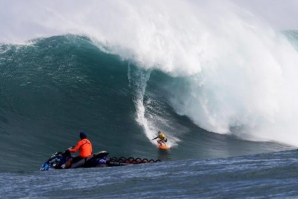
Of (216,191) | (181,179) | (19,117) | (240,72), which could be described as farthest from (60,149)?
(240,72)

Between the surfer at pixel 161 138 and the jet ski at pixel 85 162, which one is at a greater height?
the surfer at pixel 161 138

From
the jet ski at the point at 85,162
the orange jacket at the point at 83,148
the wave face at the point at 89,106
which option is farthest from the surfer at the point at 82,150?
the wave face at the point at 89,106

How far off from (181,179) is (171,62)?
61.5 ft

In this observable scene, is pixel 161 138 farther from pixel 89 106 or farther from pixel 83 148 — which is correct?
pixel 83 148

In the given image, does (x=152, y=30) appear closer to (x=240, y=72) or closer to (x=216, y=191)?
(x=240, y=72)

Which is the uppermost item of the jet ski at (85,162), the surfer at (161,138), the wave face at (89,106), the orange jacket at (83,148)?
the wave face at (89,106)

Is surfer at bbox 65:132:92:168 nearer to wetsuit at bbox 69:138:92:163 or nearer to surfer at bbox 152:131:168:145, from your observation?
wetsuit at bbox 69:138:92:163

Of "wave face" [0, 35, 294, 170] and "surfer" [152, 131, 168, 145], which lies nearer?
"wave face" [0, 35, 294, 170]

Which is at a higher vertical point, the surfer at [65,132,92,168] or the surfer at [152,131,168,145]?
the surfer at [152,131,168,145]

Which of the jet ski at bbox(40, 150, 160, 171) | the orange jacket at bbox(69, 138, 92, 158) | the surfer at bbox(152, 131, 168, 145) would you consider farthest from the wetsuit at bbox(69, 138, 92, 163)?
the surfer at bbox(152, 131, 168, 145)

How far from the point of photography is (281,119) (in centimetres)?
3691

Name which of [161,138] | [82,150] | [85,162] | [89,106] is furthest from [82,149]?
[89,106]

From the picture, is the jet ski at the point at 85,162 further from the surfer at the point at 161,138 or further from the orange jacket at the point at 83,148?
the surfer at the point at 161,138

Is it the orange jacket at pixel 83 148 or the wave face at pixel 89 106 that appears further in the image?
the wave face at pixel 89 106
